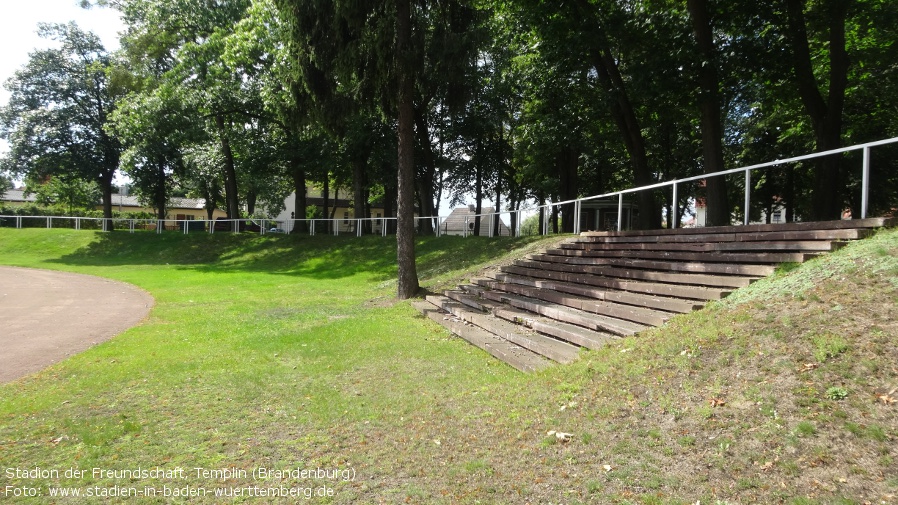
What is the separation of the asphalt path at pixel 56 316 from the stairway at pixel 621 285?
6658 millimetres

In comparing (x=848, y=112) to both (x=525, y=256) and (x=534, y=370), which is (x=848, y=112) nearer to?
(x=525, y=256)

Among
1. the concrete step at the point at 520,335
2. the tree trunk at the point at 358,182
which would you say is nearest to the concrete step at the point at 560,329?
the concrete step at the point at 520,335

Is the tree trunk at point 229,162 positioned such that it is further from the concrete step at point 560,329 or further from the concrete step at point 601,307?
the concrete step at point 560,329

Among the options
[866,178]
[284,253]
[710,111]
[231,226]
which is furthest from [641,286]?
[231,226]

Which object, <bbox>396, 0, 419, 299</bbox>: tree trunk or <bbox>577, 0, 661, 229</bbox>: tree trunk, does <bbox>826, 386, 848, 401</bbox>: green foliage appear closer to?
<bbox>396, 0, 419, 299</bbox>: tree trunk

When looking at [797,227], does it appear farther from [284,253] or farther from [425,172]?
[284,253]

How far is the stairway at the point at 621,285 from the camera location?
7.33 metres

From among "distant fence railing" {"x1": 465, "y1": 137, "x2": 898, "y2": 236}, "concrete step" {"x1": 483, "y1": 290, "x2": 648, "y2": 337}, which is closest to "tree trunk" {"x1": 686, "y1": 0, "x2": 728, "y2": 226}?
"distant fence railing" {"x1": 465, "y1": 137, "x2": 898, "y2": 236}

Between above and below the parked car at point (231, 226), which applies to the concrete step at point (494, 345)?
below

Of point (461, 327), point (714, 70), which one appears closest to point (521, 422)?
point (461, 327)

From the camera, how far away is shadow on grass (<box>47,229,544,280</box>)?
20.9 meters

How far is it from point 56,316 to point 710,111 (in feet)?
55.9

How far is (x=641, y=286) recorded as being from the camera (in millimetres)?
8797

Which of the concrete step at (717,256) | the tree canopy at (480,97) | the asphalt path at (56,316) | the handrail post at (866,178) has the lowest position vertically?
the asphalt path at (56,316)
